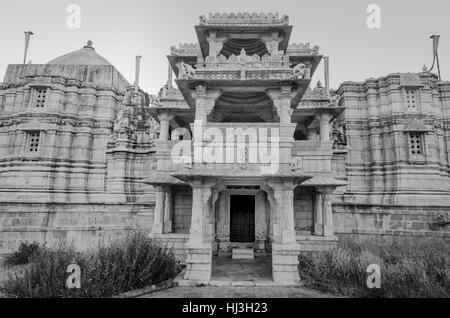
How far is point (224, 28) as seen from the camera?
508 inches

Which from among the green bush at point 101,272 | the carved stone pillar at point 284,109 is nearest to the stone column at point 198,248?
the green bush at point 101,272

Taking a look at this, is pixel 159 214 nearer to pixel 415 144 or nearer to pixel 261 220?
pixel 261 220

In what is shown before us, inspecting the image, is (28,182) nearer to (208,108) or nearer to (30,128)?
(30,128)

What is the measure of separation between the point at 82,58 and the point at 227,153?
80.3 feet

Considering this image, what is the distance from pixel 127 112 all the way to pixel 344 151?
703 inches

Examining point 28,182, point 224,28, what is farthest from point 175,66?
point 28,182

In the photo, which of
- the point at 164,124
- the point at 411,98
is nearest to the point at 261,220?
the point at 164,124

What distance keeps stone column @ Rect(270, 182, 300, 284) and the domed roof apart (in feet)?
84.0

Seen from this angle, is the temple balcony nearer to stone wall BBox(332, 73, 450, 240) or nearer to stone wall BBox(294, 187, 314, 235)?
stone wall BBox(294, 187, 314, 235)

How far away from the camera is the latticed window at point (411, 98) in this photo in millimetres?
20281

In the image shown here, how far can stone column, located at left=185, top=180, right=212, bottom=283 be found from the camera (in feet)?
32.5

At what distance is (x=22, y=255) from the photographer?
47.4ft
